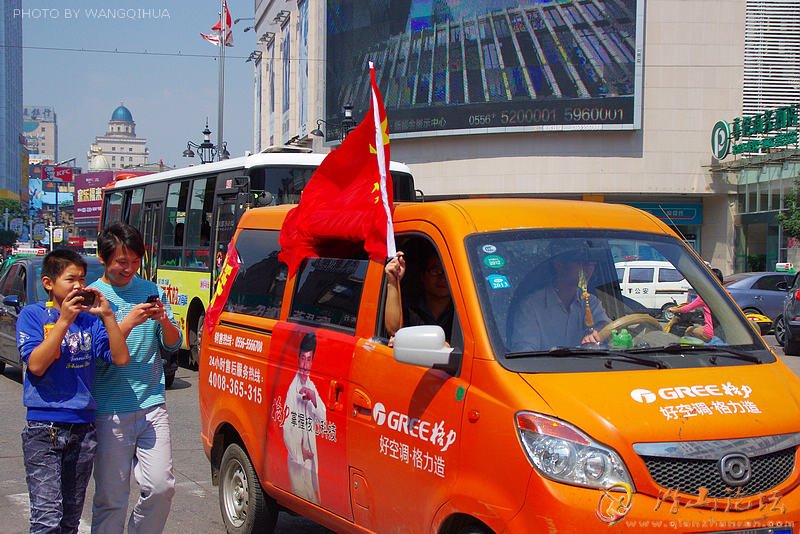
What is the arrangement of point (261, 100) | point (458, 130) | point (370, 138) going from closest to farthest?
point (370, 138) → point (458, 130) → point (261, 100)

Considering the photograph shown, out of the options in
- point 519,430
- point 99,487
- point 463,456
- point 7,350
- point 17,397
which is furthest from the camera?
point 7,350

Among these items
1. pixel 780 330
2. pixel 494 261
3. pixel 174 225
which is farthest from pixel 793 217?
pixel 494 261

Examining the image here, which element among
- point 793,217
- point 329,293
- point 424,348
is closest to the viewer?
point 424,348

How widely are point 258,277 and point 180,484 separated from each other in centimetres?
246

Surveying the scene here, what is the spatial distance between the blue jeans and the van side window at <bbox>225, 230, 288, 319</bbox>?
1493 mm

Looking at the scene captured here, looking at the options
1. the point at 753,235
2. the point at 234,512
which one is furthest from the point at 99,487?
the point at 753,235

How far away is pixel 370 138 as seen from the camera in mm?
4871

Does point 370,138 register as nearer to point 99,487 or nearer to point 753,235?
point 99,487

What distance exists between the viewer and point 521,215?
4.38m

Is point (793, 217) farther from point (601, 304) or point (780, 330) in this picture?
point (601, 304)

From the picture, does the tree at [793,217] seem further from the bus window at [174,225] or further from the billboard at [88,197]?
the billboard at [88,197]

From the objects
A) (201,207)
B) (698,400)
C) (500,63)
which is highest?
(500,63)

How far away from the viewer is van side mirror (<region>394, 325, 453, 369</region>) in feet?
12.5

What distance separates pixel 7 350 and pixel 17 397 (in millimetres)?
1310
